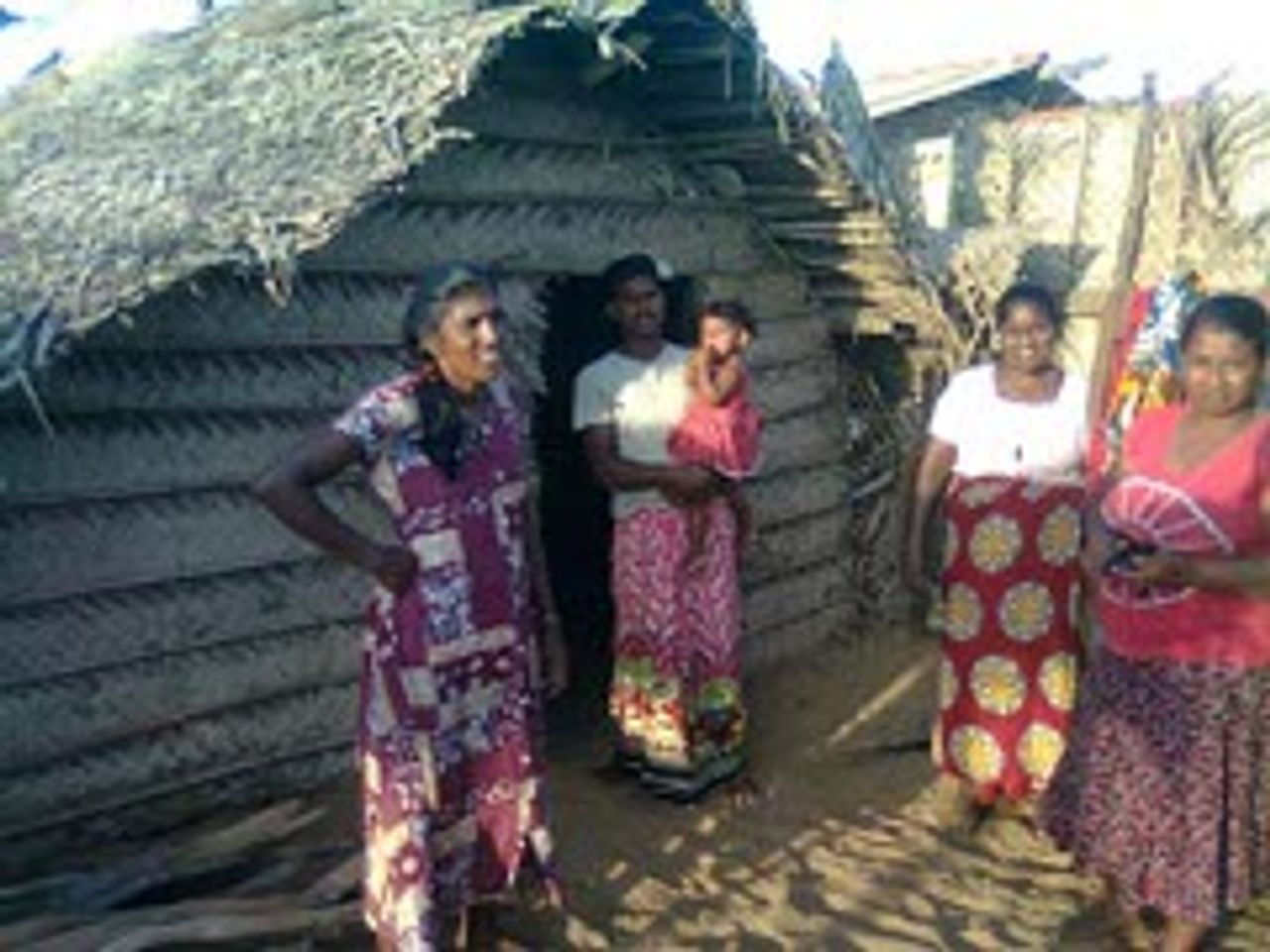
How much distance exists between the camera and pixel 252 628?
4516 mm

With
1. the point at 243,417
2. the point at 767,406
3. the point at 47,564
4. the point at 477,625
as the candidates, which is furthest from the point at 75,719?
the point at 767,406

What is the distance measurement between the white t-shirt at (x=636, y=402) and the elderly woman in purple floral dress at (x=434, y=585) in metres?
1.16

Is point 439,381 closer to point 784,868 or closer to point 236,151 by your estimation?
point 236,151

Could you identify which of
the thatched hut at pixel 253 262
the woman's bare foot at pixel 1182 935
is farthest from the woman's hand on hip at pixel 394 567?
the woman's bare foot at pixel 1182 935

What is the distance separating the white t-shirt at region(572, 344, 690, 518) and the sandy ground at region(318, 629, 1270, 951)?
1.25m

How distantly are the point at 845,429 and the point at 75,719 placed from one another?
156 inches

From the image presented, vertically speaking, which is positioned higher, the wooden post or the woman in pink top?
the wooden post

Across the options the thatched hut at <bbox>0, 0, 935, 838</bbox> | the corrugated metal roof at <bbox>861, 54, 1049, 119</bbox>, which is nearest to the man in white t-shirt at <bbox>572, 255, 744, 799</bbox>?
the thatched hut at <bbox>0, 0, 935, 838</bbox>

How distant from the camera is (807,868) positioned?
4.57 m

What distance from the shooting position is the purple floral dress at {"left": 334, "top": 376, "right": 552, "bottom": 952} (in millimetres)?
3209

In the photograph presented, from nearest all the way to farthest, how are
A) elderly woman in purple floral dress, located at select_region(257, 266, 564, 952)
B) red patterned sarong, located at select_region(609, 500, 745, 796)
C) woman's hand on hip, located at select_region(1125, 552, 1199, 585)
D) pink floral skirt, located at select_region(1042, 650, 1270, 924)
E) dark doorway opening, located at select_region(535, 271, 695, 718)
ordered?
elderly woman in purple floral dress, located at select_region(257, 266, 564, 952), woman's hand on hip, located at select_region(1125, 552, 1199, 585), pink floral skirt, located at select_region(1042, 650, 1270, 924), red patterned sarong, located at select_region(609, 500, 745, 796), dark doorway opening, located at select_region(535, 271, 695, 718)

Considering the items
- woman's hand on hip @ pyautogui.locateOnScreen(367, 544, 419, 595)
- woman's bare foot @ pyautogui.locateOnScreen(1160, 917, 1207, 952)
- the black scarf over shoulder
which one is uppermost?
the black scarf over shoulder

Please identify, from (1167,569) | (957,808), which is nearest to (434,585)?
(1167,569)

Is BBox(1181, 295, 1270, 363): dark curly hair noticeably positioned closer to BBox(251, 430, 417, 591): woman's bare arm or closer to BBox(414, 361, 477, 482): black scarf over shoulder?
BBox(414, 361, 477, 482): black scarf over shoulder
